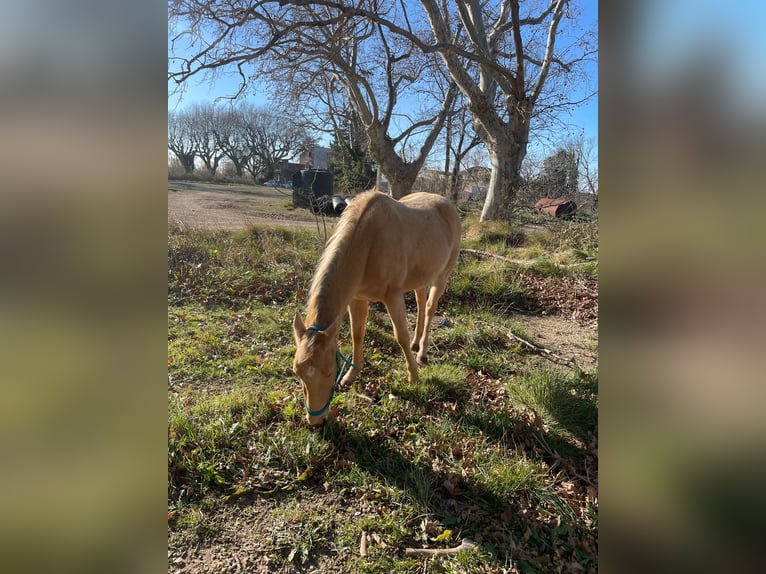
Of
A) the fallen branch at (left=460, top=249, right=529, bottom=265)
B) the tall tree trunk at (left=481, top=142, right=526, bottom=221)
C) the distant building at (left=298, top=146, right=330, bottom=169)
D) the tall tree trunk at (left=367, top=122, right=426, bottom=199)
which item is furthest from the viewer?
the distant building at (left=298, top=146, right=330, bottom=169)

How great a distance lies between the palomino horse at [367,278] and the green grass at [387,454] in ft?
1.35

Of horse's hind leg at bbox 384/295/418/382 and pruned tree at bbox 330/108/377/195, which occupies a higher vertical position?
pruned tree at bbox 330/108/377/195

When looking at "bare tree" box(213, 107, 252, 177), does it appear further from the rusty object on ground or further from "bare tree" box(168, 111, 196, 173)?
the rusty object on ground

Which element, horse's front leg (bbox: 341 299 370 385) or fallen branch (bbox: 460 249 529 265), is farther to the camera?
fallen branch (bbox: 460 249 529 265)

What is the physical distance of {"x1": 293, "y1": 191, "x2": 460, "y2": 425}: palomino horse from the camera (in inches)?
113

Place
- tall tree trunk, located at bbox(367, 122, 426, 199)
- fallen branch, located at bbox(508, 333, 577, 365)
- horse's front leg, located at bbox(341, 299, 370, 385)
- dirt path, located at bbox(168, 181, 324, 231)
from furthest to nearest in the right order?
tall tree trunk, located at bbox(367, 122, 426, 199) → dirt path, located at bbox(168, 181, 324, 231) → fallen branch, located at bbox(508, 333, 577, 365) → horse's front leg, located at bbox(341, 299, 370, 385)

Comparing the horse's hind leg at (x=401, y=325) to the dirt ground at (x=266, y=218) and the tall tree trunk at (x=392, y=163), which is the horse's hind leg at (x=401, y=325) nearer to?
the dirt ground at (x=266, y=218)

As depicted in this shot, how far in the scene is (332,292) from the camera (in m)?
3.12

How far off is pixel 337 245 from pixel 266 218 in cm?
1024

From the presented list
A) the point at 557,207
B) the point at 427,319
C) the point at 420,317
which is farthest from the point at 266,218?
the point at 557,207

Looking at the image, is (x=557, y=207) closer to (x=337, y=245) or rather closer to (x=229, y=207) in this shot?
(x=229, y=207)

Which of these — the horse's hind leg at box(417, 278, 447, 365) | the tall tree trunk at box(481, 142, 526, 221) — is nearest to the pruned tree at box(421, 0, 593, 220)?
the tall tree trunk at box(481, 142, 526, 221)
